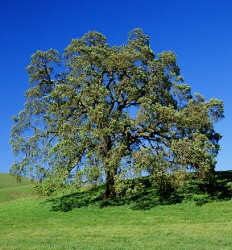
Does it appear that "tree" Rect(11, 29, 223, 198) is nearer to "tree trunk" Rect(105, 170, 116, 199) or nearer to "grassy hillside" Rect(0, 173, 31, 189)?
"tree trunk" Rect(105, 170, 116, 199)

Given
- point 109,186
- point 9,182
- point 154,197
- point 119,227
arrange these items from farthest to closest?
1. point 9,182
2. point 109,186
3. point 154,197
4. point 119,227

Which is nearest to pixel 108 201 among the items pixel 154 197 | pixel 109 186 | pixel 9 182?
pixel 109 186

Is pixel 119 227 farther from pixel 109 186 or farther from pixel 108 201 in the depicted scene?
pixel 109 186

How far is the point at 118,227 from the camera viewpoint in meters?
28.7

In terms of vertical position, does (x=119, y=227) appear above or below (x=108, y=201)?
below

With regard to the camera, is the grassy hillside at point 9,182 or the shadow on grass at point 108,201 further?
the grassy hillside at point 9,182

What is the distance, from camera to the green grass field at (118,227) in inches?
826

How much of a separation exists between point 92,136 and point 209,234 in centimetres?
1485

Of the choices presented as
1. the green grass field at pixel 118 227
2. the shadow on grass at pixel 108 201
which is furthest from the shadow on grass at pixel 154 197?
the green grass field at pixel 118 227

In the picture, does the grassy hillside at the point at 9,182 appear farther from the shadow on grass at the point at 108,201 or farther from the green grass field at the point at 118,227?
the green grass field at the point at 118,227

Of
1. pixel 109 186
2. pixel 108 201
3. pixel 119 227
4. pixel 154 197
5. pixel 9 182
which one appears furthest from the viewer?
pixel 9 182

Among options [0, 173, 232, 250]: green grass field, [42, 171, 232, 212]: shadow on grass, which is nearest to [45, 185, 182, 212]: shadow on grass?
[42, 171, 232, 212]: shadow on grass

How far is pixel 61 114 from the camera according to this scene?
38.8 metres

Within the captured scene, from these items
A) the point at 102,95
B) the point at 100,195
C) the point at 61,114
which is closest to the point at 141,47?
the point at 102,95
